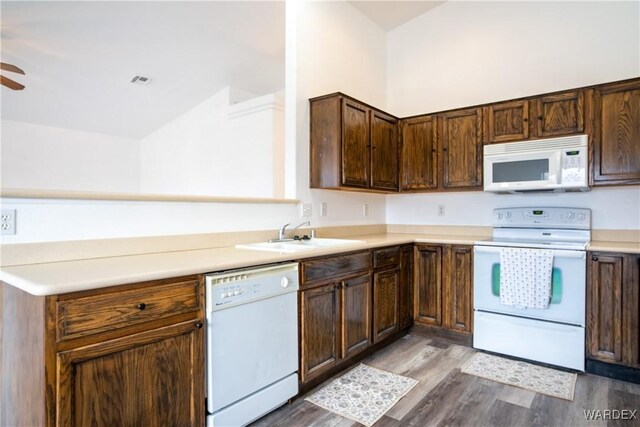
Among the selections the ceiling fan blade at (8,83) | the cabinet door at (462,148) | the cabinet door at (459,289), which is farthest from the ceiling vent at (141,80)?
the cabinet door at (459,289)

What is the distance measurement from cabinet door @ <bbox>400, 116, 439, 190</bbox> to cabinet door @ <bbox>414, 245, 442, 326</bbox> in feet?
2.30

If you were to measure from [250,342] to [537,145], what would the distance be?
265cm

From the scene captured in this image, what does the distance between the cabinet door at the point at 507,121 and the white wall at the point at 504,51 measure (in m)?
Answer: 0.44

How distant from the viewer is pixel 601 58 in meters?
2.93

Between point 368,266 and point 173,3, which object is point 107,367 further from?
point 173,3

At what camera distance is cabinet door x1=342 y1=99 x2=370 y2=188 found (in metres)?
2.86

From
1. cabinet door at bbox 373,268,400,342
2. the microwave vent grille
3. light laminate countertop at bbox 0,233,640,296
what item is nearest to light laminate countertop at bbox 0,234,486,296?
light laminate countertop at bbox 0,233,640,296

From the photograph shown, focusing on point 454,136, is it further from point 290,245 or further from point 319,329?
point 319,329

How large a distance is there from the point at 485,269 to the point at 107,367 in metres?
2.63

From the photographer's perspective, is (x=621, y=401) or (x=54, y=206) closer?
(x=54, y=206)

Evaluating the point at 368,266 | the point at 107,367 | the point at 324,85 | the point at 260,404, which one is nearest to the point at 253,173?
the point at 324,85

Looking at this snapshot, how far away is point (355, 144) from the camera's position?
9.74 ft

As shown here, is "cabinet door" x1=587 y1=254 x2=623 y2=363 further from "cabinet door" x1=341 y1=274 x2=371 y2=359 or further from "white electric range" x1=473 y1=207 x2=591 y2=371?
"cabinet door" x1=341 y1=274 x2=371 y2=359

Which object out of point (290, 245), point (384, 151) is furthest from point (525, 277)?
point (290, 245)
